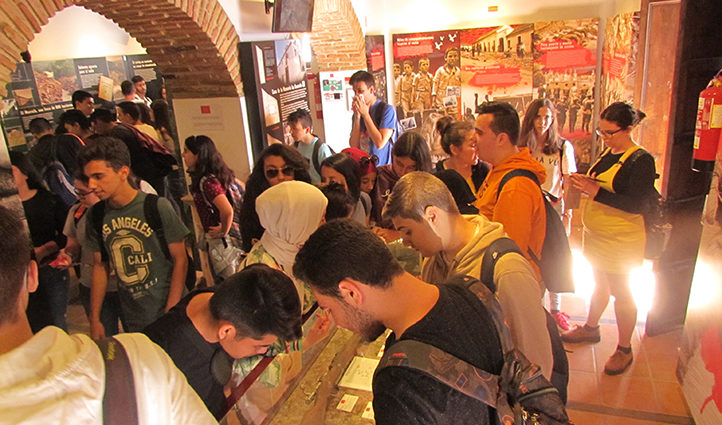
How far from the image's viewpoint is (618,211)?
11.4 ft

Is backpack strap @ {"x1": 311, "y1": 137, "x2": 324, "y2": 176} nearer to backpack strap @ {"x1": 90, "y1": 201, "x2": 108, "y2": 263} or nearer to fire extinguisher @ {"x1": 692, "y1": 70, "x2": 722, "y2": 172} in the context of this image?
backpack strap @ {"x1": 90, "y1": 201, "x2": 108, "y2": 263}

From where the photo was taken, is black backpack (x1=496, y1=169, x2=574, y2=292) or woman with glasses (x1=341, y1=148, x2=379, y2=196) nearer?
black backpack (x1=496, y1=169, x2=574, y2=292)

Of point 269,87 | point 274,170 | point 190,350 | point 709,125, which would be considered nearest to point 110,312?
point 274,170

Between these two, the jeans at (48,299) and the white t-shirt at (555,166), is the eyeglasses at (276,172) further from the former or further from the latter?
the white t-shirt at (555,166)

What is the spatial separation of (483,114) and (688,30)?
6.21 feet

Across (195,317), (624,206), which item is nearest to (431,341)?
(195,317)

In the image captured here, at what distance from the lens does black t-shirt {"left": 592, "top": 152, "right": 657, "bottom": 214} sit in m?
3.32

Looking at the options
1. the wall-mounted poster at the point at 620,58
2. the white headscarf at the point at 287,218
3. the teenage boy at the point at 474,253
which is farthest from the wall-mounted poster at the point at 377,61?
the teenage boy at the point at 474,253

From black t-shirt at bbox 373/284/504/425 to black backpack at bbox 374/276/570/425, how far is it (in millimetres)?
19

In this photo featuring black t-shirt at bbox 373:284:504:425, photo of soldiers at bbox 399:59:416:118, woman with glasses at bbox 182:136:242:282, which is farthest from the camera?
photo of soldiers at bbox 399:59:416:118

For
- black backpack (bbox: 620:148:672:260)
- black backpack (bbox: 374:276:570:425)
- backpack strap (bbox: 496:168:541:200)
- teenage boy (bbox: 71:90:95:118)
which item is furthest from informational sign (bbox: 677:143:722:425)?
teenage boy (bbox: 71:90:95:118)

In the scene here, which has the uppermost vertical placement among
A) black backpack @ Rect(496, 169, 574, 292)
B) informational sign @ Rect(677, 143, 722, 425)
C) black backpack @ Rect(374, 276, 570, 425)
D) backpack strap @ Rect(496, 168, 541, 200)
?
backpack strap @ Rect(496, 168, 541, 200)

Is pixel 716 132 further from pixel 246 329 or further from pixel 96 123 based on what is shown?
pixel 96 123

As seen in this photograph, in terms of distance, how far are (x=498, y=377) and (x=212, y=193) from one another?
3.05 metres
